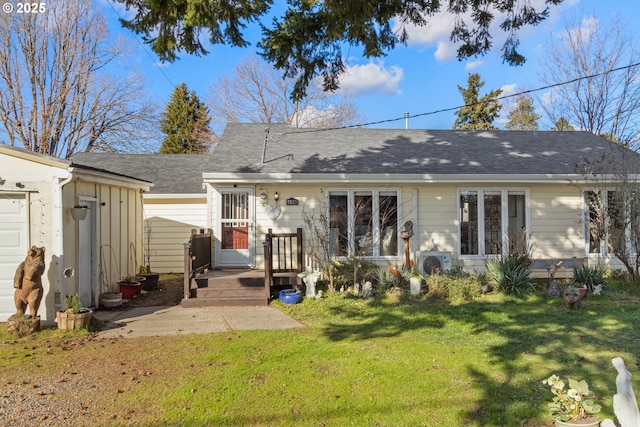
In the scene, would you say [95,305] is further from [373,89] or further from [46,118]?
[46,118]

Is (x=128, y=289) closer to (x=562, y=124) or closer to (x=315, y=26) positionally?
(x=315, y=26)

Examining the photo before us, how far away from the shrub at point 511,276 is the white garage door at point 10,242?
27.5 ft

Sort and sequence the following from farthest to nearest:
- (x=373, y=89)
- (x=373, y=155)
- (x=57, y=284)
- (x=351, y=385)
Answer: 1. (x=373, y=89)
2. (x=373, y=155)
3. (x=57, y=284)
4. (x=351, y=385)

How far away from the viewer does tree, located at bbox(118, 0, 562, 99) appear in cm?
446

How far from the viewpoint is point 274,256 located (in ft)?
30.4

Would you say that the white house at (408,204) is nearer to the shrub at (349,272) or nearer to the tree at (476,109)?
the shrub at (349,272)

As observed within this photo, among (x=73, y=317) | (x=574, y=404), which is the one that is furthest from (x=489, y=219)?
(x=73, y=317)

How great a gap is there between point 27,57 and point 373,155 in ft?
55.6

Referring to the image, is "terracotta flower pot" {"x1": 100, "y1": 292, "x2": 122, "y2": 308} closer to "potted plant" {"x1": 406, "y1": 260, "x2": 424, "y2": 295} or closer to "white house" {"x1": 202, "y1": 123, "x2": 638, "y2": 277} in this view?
"white house" {"x1": 202, "y1": 123, "x2": 638, "y2": 277}

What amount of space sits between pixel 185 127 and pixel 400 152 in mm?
20239

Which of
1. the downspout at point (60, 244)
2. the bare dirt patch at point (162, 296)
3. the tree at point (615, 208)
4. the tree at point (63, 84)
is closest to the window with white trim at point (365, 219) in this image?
the bare dirt patch at point (162, 296)

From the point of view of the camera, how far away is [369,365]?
177 inches

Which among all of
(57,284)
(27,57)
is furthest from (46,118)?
(57,284)

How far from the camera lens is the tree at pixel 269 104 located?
81.7ft
